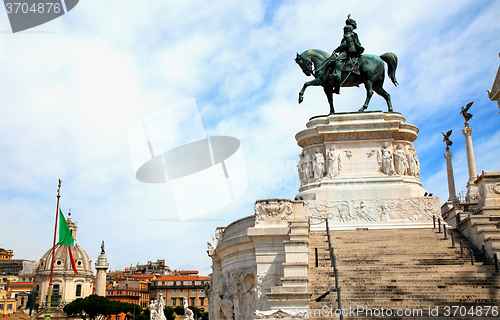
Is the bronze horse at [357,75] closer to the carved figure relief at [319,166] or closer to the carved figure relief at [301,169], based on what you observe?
the carved figure relief at [301,169]

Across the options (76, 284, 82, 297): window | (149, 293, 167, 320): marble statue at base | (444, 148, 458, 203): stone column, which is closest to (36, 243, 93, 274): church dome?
Answer: (76, 284, 82, 297): window

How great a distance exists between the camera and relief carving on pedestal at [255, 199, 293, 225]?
66.2ft

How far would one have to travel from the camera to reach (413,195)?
82.5ft

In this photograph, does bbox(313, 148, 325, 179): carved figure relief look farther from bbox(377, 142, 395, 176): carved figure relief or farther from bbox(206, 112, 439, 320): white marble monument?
bbox(377, 142, 395, 176): carved figure relief

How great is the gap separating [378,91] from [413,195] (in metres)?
6.82

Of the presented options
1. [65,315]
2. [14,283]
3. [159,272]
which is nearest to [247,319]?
[65,315]

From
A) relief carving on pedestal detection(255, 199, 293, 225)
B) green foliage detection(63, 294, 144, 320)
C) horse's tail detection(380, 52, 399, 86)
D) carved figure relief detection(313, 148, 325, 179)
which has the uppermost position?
horse's tail detection(380, 52, 399, 86)

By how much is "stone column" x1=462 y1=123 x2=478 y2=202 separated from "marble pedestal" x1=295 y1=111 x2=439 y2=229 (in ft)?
56.1

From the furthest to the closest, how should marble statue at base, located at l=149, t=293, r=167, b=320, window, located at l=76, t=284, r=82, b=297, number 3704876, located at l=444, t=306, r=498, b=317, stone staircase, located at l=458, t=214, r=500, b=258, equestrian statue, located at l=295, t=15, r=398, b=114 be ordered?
window, located at l=76, t=284, r=82, b=297 → marble statue at base, located at l=149, t=293, r=167, b=320 → equestrian statue, located at l=295, t=15, r=398, b=114 → stone staircase, located at l=458, t=214, r=500, b=258 → number 3704876, located at l=444, t=306, r=498, b=317

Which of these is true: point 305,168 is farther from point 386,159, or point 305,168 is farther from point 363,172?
point 386,159

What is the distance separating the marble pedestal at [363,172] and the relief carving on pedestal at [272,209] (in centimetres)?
433

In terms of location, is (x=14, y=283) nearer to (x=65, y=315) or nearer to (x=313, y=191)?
(x=65, y=315)

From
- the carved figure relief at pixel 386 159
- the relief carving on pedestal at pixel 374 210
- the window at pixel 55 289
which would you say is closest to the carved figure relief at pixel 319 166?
the relief carving on pedestal at pixel 374 210

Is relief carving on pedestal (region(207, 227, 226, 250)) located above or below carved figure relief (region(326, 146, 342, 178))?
below
